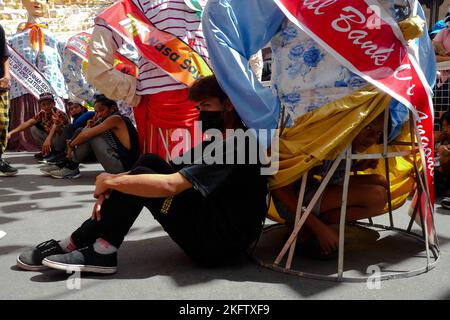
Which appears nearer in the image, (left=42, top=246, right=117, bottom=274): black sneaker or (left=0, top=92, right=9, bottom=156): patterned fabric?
(left=42, top=246, right=117, bottom=274): black sneaker

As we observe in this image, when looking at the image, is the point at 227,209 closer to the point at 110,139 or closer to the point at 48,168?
the point at 110,139

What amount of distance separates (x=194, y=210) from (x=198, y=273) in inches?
12.0

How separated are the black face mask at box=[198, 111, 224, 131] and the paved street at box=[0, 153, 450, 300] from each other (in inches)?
26.4

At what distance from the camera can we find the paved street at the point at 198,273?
196cm

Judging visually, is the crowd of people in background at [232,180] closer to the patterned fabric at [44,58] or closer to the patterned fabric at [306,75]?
the patterned fabric at [306,75]

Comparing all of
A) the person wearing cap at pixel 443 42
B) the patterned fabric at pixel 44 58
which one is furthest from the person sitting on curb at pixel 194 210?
the patterned fabric at pixel 44 58

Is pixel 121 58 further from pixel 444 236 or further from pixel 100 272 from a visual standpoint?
pixel 444 236

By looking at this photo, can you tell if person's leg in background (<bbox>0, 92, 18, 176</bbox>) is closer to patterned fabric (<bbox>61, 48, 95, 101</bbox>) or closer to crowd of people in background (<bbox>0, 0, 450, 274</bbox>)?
patterned fabric (<bbox>61, 48, 95, 101</bbox>)

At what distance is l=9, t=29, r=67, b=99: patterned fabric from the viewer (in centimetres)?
689

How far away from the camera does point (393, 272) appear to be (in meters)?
2.21

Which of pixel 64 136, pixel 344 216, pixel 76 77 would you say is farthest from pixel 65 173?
pixel 344 216

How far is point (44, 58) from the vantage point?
693cm

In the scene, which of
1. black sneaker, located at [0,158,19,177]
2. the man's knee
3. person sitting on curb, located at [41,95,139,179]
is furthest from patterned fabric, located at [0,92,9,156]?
the man's knee
